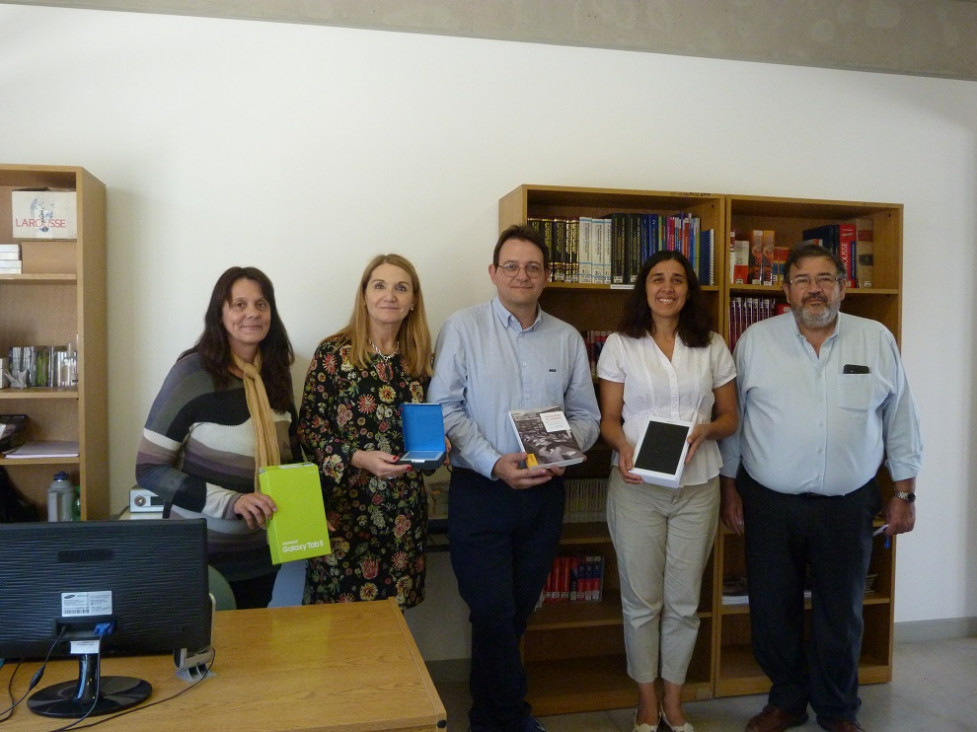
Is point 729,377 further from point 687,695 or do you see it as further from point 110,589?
point 110,589

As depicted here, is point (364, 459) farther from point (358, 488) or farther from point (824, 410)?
point (824, 410)

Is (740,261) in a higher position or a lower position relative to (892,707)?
higher

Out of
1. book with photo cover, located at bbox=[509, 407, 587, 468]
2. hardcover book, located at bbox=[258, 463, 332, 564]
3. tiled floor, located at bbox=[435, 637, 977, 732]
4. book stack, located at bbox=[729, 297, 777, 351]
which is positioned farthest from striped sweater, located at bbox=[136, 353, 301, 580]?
book stack, located at bbox=[729, 297, 777, 351]

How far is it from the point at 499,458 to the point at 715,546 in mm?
1288

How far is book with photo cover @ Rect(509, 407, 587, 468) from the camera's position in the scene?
2682 millimetres

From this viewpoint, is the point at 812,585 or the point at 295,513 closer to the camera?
the point at 295,513

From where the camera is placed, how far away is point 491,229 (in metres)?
3.64

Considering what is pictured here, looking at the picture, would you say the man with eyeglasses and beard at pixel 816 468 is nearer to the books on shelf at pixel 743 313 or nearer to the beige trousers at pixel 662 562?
the beige trousers at pixel 662 562

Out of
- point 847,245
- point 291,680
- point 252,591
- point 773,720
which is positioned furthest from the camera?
point 847,245

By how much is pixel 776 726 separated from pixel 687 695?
1.35 feet

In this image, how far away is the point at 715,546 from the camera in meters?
3.41

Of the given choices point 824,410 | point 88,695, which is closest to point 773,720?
point 824,410

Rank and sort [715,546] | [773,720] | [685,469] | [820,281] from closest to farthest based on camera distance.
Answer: [685,469] → [820,281] → [773,720] → [715,546]

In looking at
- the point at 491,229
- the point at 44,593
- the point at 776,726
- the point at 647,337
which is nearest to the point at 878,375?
the point at 647,337
